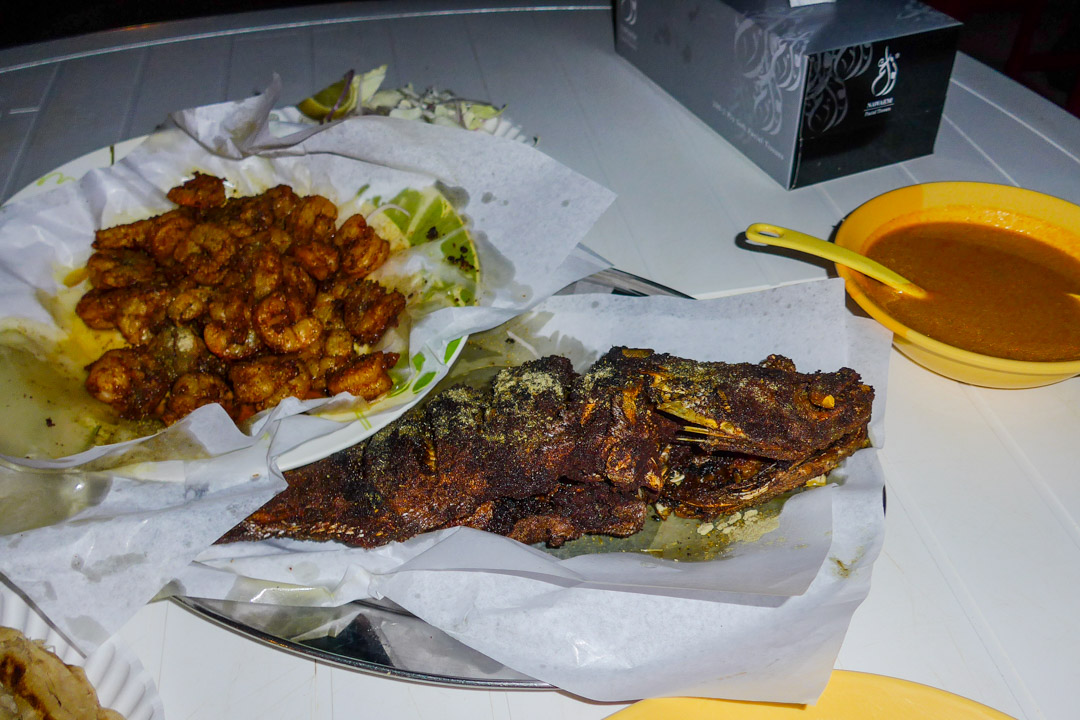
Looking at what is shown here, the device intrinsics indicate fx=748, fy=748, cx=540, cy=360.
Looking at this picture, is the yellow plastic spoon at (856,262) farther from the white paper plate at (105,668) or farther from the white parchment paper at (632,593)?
the white paper plate at (105,668)

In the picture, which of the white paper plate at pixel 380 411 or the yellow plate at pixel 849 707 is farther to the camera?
the white paper plate at pixel 380 411

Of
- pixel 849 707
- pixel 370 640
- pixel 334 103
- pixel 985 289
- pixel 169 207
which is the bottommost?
pixel 849 707

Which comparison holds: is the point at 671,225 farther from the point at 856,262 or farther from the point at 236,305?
the point at 236,305

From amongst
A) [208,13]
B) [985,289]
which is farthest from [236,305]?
[208,13]

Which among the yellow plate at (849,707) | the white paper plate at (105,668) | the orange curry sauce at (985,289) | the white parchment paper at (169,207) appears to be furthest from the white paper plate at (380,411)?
the orange curry sauce at (985,289)

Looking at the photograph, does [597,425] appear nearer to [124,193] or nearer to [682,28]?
[124,193]

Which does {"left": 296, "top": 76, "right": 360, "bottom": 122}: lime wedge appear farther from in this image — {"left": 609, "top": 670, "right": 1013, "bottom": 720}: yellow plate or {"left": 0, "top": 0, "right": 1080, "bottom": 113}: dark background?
→ {"left": 0, "top": 0, "right": 1080, "bottom": 113}: dark background

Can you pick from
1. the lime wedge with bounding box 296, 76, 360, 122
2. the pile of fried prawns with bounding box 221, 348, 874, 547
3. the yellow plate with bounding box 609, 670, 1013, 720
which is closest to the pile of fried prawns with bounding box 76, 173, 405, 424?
the pile of fried prawns with bounding box 221, 348, 874, 547
